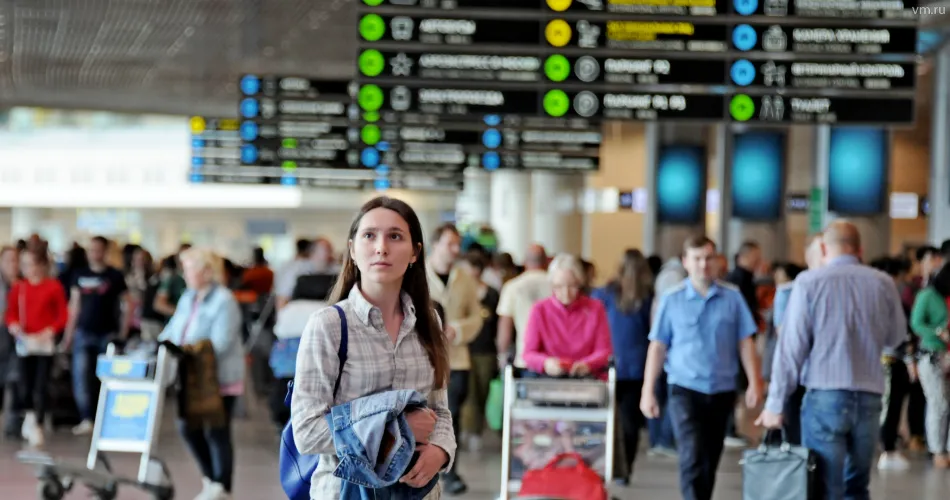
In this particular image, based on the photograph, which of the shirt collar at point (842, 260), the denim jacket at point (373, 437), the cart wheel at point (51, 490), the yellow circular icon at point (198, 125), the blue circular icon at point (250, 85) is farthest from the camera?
the yellow circular icon at point (198, 125)

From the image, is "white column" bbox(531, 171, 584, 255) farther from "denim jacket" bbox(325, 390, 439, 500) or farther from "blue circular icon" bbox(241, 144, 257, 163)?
"denim jacket" bbox(325, 390, 439, 500)

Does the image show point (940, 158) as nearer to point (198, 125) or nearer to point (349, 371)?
point (198, 125)

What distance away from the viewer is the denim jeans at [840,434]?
7281mm

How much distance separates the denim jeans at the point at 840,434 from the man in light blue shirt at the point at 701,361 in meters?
0.64

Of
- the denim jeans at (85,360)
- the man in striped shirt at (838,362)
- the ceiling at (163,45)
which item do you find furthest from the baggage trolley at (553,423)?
the ceiling at (163,45)

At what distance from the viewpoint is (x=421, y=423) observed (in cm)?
364

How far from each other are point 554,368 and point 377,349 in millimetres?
4590

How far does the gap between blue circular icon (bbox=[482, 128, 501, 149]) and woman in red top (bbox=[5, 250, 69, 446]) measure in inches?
318

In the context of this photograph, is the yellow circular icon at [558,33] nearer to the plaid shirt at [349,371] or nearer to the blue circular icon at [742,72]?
the blue circular icon at [742,72]

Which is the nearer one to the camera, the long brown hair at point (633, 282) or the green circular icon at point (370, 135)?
the long brown hair at point (633, 282)

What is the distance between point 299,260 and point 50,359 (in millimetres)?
2845

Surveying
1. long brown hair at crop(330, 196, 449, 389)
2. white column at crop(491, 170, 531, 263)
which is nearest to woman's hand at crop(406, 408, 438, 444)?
long brown hair at crop(330, 196, 449, 389)

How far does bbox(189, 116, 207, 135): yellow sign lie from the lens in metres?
26.0

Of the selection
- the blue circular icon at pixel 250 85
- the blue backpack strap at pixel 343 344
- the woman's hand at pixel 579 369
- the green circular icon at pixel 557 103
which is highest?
the blue circular icon at pixel 250 85
